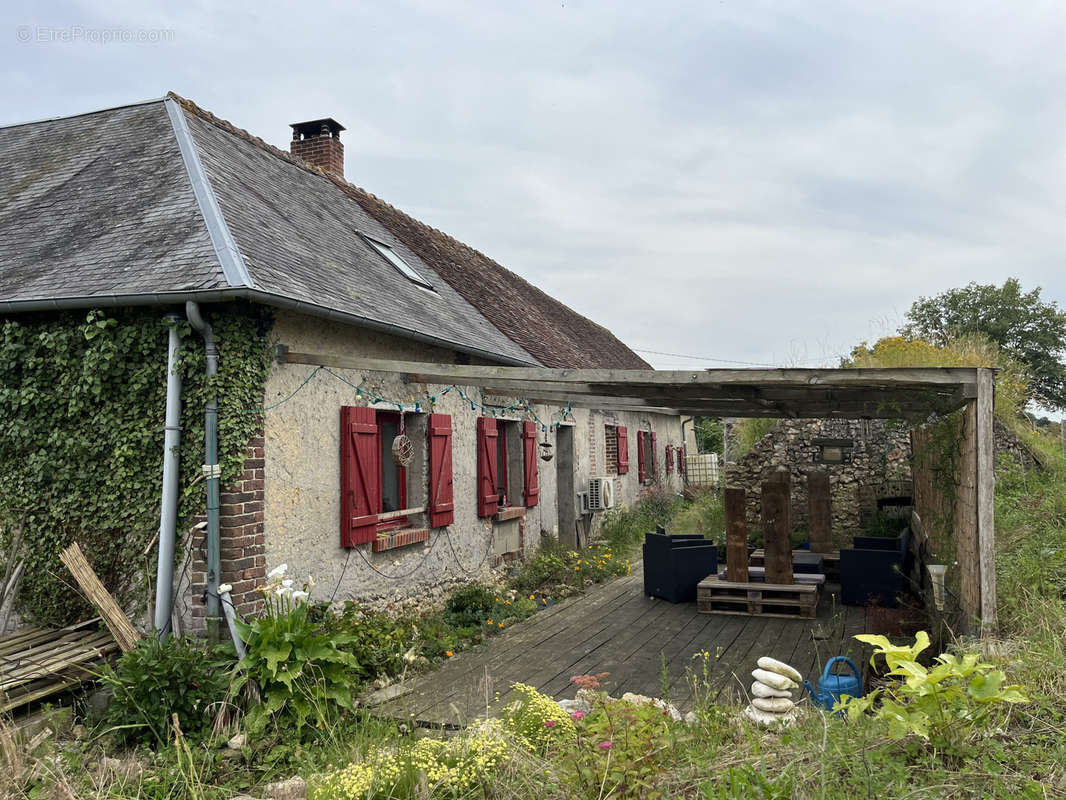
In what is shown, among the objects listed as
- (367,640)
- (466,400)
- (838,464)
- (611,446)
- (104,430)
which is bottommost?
(367,640)

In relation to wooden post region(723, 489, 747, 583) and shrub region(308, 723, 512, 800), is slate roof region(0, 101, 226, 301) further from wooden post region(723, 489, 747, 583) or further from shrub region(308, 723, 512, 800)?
wooden post region(723, 489, 747, 583)

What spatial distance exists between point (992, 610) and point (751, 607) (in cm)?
356

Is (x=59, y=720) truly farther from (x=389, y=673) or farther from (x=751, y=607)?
(x=751, y=607)

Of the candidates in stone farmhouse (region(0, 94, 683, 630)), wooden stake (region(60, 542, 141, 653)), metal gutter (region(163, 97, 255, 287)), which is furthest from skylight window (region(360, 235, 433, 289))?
wooden stake (region(60, 542, 141, 653))

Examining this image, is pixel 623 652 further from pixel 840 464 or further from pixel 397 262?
pixel 840 464

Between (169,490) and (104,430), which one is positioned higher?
(104,430)

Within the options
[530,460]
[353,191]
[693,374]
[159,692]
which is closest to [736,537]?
[693,374]

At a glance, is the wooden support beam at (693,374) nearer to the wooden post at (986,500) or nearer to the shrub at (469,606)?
the wooden post at (986,500)

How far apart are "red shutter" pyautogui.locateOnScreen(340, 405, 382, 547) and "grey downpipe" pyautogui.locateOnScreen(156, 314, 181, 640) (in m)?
1.51

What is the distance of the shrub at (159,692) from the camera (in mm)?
4828

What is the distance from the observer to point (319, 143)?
42.8 ft

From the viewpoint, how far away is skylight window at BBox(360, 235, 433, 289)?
32.3 ft

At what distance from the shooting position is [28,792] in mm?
3990

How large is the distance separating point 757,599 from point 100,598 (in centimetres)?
588
